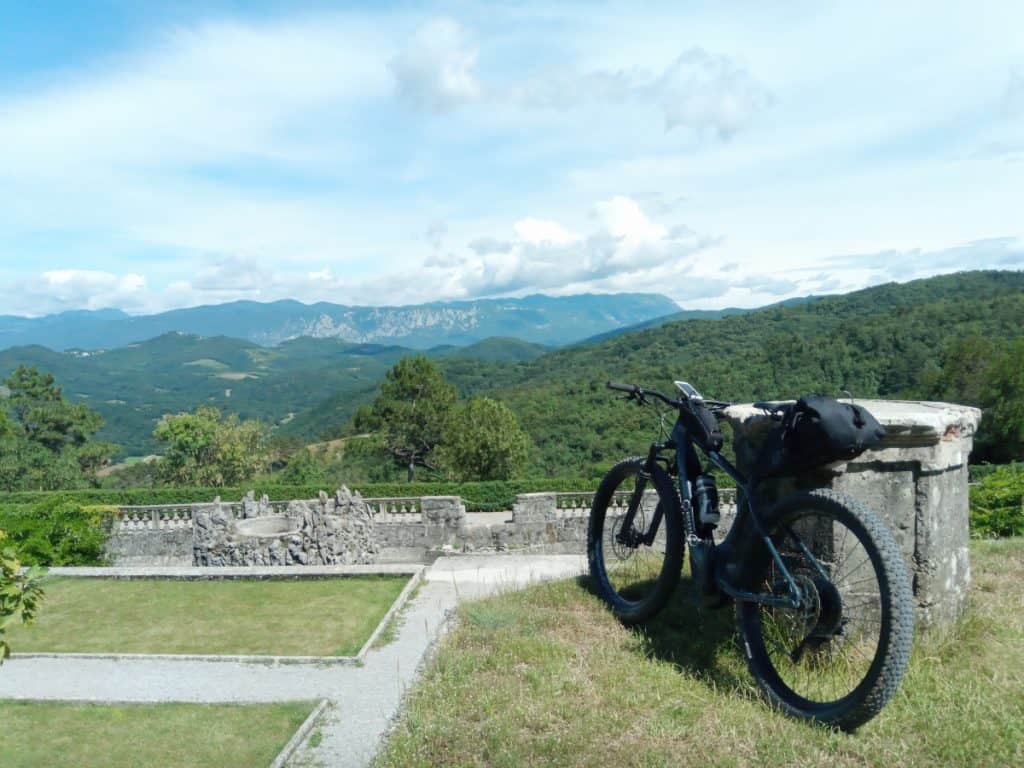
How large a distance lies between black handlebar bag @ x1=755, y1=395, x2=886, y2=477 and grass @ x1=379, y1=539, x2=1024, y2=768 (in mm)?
1272

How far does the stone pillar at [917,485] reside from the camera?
162 inches

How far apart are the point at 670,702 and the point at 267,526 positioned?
43.1 ft

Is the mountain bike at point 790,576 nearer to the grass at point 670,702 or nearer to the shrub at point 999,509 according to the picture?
the grass at point 670,702

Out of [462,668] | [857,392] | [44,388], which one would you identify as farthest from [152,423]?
[462,668]

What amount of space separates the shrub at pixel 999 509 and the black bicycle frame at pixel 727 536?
10918 millimetres

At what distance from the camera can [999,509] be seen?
13.9 m

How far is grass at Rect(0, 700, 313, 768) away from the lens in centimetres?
521

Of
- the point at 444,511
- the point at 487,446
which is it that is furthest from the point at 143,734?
the point at 487,446

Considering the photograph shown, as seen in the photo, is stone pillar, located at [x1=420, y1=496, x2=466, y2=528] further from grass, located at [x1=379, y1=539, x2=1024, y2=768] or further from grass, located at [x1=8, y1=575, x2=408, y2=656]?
grass, located at [x1=379, y1=539, x2=1024, y2=768]

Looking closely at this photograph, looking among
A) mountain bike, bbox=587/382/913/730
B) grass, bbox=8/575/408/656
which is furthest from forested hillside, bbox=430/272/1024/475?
mountain bike, bbox=587/382/913/730

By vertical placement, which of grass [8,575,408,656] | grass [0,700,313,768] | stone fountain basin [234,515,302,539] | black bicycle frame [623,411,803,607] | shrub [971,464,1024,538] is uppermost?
black bicycle frame [623,411,803,607]

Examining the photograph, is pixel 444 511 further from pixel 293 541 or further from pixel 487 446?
pixel 487 446

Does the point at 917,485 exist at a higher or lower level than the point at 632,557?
higher

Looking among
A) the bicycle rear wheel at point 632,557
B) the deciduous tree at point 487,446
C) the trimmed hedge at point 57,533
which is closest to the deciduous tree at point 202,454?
the deciduous tree at point 487,446
